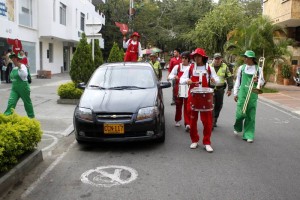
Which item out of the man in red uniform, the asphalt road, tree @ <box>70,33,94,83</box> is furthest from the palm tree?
the asphalt road

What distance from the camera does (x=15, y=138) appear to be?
16.7 feet

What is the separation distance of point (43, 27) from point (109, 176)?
74.2 feet

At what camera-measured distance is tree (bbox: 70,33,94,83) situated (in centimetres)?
1309

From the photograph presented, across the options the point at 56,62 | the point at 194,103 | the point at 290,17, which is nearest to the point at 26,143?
the point at 194,103

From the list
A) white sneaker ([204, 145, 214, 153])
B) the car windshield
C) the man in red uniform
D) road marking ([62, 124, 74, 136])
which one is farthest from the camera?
the man in red uniform

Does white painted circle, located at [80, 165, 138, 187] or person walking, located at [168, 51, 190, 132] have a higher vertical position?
person walking, located at [168, 51, 190, 132]

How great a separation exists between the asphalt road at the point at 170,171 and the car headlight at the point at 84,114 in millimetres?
593

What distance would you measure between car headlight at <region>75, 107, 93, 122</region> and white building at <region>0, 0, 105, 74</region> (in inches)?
425

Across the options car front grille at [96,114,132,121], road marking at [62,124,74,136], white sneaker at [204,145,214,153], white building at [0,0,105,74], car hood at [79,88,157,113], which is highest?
white building at [0,0,105,74]

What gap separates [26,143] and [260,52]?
639 inches

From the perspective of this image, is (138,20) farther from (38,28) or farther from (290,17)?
(290,17)

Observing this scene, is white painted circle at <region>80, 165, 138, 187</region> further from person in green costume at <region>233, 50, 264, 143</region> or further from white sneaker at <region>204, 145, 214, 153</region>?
person in green costume at <region>233, 50, 264, 143</region>

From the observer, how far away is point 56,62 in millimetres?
31109

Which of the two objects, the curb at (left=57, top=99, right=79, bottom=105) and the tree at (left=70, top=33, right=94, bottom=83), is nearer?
the curb at (left=57, top=99, right=79, bottom=105)
